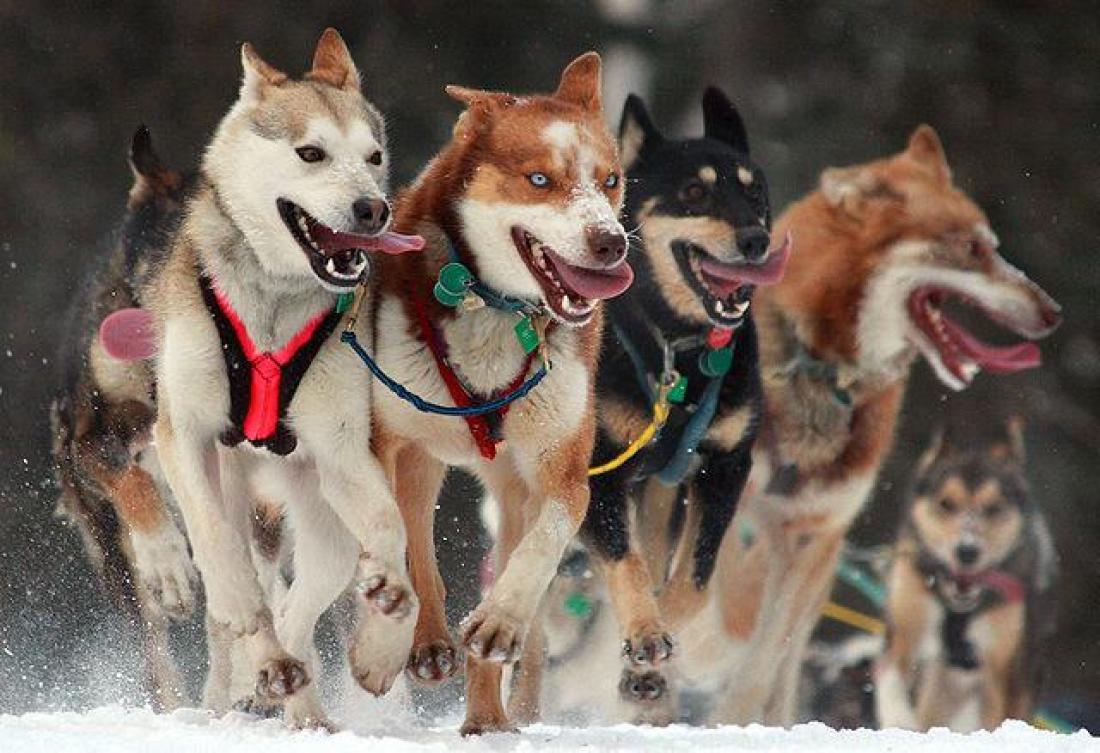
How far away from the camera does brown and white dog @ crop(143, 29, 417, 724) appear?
3453 millimetres

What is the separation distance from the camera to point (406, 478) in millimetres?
3826

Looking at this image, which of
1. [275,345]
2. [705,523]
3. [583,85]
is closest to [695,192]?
[705,523]

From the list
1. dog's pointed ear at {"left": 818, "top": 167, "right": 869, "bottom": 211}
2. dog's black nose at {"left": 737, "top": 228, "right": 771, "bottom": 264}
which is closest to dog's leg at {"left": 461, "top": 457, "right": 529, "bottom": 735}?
dog's black nose at {"left": 737, "top": 228, "right": 771, "bottom": 264}

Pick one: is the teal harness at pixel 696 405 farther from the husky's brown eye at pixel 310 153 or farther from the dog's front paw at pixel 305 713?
the husky's brown eye at pixel 310 153

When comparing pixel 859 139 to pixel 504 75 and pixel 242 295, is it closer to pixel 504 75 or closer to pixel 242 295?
pixel 504 75

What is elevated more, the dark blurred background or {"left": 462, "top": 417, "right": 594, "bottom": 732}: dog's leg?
{"left": 462, "top": 417, "right": 594, "bottom": 732}: dog's leg

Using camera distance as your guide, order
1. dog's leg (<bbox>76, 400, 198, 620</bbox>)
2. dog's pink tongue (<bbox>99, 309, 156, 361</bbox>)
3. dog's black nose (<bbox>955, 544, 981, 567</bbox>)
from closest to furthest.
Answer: dog's pink tongue (<bbox>99, 309, 156, 361</bbox>)
dog's leg (<bbox>76, 400, 198, 620</bbox>)
dog's black nose (<bbox>955, 544, 981, 567</bbox>)

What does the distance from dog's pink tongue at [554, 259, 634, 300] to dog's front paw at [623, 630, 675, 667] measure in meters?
0.59

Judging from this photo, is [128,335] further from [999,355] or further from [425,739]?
[999,355]

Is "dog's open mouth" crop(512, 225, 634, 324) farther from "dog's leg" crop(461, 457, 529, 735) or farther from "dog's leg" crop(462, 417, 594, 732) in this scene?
"dog's leg" crop(461, 457, 529, 735)

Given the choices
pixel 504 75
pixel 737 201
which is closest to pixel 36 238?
pixel 504 75

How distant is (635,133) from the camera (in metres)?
4.69

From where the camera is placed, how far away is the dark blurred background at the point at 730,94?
875cm

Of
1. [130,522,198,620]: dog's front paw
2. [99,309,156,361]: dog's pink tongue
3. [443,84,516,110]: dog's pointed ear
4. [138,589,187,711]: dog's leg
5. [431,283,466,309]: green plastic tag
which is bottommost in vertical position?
[138,589,187,711]: dog's leg
